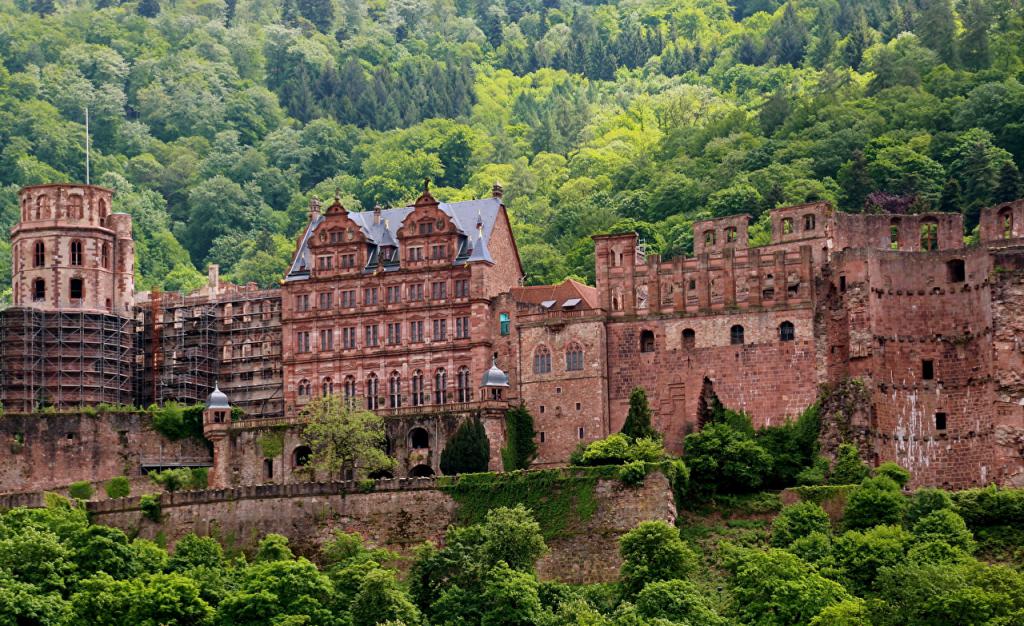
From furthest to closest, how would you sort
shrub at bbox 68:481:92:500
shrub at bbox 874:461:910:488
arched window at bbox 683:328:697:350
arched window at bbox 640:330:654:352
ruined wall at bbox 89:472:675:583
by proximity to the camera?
shrub at bbox 68:481:92:500
arched window at bbox 640:330:654:352
arched window at bbox 683:328:697:350
shrub at bbox 874:461:910:488
ruined wall at bbox 89:472:675:583

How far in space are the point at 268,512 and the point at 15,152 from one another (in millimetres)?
85258

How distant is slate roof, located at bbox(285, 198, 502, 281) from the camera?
115 metres

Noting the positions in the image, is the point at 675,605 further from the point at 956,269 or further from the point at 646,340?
the point at 956,269

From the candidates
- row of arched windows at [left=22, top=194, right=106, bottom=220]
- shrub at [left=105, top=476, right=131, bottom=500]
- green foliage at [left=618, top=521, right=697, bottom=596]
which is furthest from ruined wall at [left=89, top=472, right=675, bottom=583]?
row of arched windows at [left=22, top=194, right=106, bottom=220]

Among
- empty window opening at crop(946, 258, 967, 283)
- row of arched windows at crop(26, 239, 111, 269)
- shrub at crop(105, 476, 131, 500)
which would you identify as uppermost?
row of arched windows at crop(26, 239, 111, 269)

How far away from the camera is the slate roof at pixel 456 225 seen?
379 ft

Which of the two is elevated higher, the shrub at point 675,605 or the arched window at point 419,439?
the arched window at point 419,439

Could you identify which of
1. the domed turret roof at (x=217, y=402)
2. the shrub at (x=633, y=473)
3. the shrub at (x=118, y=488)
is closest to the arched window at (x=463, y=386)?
the domed turret roof at (x=217, y=402)

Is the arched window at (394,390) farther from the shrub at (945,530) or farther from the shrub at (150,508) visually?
the shrub at (945,530)

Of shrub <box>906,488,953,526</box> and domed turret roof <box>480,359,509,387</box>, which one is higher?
domed turret roof <box>480,359,509,387</box>

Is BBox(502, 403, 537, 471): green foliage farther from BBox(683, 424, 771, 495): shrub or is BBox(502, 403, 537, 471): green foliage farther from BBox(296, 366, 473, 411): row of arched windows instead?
BBox(683, 424, 771, 495): shrub

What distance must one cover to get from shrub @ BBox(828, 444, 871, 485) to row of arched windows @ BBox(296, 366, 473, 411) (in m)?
20.2

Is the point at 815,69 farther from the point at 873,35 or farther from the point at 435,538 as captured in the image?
the point at 435,538

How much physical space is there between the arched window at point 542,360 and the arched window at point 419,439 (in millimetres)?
6402
